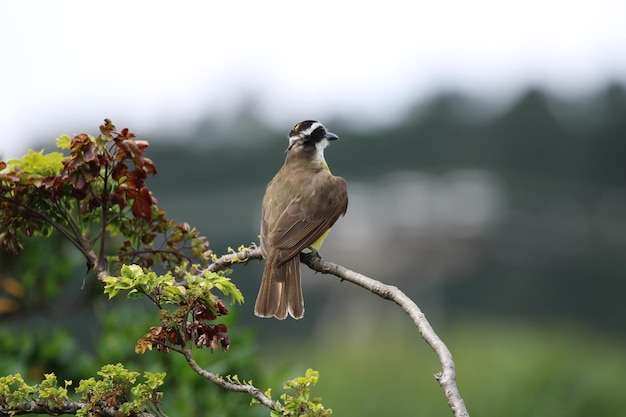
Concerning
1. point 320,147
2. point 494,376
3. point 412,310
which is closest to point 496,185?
point 494,376

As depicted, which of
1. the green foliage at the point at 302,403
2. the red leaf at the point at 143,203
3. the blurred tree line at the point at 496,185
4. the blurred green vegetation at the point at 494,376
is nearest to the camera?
the green foliage at the point at 302,403

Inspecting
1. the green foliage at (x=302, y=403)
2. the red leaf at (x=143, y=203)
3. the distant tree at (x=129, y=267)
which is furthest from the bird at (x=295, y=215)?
the green foliage at (x=302, y=403)

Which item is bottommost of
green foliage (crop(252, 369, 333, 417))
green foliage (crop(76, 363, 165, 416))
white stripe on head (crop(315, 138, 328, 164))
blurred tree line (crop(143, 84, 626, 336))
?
green foliage (crop(76, 363, 165, 416))

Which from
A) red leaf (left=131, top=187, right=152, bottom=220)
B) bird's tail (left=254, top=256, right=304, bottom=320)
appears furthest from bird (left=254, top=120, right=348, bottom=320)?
red leaf (left=131, top=187, right=152, bottom=220)

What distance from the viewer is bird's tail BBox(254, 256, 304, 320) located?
482 centimetres

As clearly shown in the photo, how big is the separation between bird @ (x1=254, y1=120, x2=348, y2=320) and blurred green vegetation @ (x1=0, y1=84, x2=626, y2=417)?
600 mm

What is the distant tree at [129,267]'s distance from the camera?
9.68 feet

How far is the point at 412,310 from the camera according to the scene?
2996 millimetres

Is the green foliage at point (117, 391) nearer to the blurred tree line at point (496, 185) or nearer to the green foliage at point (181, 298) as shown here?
the green foliage at point (181, 298)

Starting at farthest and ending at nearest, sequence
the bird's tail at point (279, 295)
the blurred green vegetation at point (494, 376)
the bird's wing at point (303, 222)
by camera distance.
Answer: the blurred green vegetation at point (494, 376) → the bird's wing at point (303, 222) → the bird's tail at point (279, 295)

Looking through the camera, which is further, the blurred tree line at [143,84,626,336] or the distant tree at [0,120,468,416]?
the blurred tree line at [143,84,626,336]

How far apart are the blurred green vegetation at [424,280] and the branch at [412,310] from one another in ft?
4.80

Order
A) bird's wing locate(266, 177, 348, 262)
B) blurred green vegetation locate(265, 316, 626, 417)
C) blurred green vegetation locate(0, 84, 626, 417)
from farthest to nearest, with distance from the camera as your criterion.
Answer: blurred green vegetation locate(265, 316, 626, 417), blurred green vegetation locate(0, 84, 626, 417), bird's wing locate(266, 177, 348, 262)

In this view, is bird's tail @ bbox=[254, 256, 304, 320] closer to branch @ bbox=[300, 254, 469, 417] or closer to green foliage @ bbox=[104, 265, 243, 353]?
branch @ bbox=[300, 254, 469, 417]
